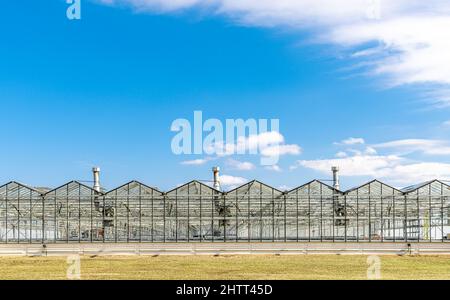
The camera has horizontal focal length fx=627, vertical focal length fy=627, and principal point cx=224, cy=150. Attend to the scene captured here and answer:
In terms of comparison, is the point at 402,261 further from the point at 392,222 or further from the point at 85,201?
the point at 85,201

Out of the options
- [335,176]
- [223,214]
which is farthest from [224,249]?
[335,176]

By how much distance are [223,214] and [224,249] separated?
8475 millimetres

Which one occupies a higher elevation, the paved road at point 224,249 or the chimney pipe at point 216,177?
the chimney pipe at point 216,177

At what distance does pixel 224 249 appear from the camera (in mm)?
44875

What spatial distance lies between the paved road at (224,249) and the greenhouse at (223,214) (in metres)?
5.61

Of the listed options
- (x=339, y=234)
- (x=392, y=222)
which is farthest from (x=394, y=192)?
(x=339, y=234)

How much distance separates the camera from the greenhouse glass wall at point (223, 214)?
52.3 m

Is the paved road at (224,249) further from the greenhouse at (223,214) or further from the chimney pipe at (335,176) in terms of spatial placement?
the chimney pipe at (335,176)

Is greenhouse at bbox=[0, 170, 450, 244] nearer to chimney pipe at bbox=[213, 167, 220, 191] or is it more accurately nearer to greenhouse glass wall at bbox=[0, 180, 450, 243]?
greenhouse glass wall at bbox=[0, 180, 450, 243]

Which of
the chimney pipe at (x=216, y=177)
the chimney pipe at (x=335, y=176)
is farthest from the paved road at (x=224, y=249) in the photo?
the chimney pipe at (x=216, y=177)

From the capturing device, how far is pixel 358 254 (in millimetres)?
44469

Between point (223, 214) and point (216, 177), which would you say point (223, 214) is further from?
point (216, 177)
